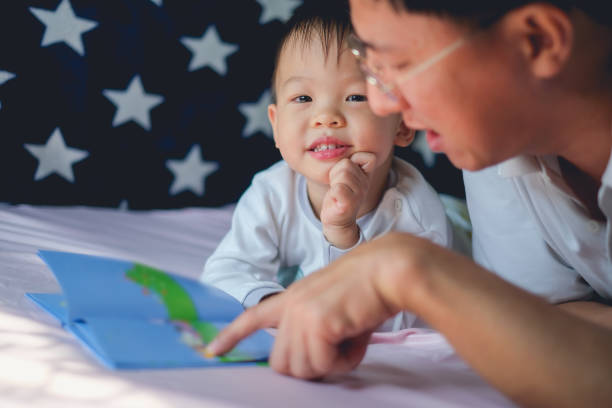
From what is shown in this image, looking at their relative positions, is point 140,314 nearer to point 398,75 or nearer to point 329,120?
point 398,75

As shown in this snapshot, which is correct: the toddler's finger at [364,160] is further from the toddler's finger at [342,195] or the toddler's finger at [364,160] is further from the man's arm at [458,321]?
the man's arm at [458,321]

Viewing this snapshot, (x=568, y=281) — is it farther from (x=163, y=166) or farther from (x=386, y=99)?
(x=163, y=166)

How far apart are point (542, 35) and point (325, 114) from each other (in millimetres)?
517

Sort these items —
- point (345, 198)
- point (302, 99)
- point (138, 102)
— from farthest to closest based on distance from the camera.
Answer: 1. point (138, 102)
2. point (302, 99)
3. point (345, 198)

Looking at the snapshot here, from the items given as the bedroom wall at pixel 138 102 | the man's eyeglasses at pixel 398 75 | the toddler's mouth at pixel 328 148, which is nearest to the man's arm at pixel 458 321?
the man's eyeglasses at pixel 398 75

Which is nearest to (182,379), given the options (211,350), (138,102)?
(211,350)

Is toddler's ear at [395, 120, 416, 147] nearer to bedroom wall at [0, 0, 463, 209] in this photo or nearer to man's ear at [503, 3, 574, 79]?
man's ear at [503, 3, 574, 79]

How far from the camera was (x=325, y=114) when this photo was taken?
1188mm

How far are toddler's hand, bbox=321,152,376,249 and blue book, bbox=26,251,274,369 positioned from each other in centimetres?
32

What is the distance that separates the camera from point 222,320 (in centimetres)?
84

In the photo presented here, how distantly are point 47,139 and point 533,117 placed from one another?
4.55ft

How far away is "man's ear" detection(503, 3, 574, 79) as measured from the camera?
713mm

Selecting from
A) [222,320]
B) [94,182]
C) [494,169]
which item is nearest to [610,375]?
[222,320]

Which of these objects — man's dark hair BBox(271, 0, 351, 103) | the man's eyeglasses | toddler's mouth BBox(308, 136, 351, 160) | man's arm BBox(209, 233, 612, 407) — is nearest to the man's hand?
man's arm BBox(209, 233, 612, 407)
